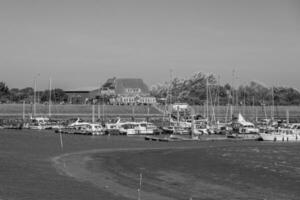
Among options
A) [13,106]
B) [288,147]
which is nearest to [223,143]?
[288,147]

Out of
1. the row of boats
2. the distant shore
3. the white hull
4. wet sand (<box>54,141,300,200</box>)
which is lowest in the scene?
wet sand (<box>54,141,300,200</box>)

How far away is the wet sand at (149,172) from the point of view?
3469 cm

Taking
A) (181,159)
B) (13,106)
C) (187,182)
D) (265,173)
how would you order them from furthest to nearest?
(13,106), (181,159), (265,173), (187,182)

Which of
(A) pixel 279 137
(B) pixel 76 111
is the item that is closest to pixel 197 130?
A: (A) pixel 279 137

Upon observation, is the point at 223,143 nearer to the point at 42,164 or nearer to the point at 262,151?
the point at 262,151

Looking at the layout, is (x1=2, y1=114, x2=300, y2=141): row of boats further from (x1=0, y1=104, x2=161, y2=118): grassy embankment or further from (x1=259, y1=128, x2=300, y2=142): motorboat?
(x1=0, y1=104, x2=161, y2=118): grassy embankment

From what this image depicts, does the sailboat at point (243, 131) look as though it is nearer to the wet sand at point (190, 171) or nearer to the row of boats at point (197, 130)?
the row of boats at point (197, 130)

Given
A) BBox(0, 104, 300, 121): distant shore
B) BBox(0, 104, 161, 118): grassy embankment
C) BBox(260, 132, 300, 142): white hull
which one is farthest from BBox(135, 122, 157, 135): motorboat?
BBox(0, 104, 161, 118): grassy embankment

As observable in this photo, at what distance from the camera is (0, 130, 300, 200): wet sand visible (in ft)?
114

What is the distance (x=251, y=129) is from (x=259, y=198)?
217 ft

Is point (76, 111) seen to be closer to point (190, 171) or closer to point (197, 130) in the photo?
point (197, 130)

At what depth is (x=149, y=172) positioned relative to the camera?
46.4 metres

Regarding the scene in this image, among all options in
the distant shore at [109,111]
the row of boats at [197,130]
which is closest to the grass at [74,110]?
the distant shore at [109,111]

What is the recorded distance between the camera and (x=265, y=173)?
48.2 metres
